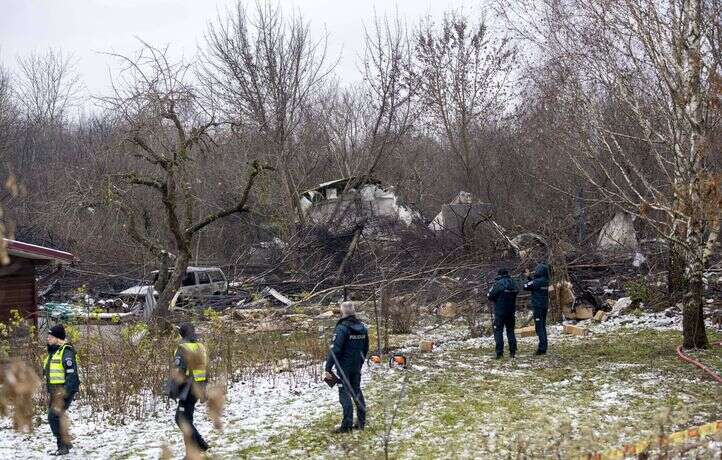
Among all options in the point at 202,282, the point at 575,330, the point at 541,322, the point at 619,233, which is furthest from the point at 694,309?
the point at 202,282

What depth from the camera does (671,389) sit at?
414 inches

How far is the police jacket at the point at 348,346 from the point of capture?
8930 mm

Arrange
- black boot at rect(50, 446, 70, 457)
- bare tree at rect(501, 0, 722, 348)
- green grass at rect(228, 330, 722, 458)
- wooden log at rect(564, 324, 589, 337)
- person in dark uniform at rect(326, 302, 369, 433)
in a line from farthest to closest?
wooden log at rect(564, 324, 589, 337) < bare tree at rect(501, 0, 722, 348) < person in dark uniform at rect(326, 302, 369, 433) < black boot at rect(50, 446, 70, 457) < green grass at rect(228, 330, 722, 458)

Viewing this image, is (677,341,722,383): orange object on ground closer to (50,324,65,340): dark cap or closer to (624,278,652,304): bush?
(624,278,652,304): bush

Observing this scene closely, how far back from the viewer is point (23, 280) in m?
19.1

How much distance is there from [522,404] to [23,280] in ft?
45.6

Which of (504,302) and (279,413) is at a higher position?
(504,302)

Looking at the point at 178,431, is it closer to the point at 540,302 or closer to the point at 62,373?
the point at 62,373

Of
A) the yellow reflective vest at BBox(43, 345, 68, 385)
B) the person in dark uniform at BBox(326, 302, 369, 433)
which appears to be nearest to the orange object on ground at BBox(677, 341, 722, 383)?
the person in dark uniform at BBox(326, 302, 369, 433)

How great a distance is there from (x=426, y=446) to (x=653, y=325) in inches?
400

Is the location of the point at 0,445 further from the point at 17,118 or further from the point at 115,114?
the point at 17,118

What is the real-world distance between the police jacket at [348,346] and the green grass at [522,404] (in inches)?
32.2

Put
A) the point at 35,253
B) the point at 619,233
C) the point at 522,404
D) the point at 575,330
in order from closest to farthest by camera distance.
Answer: the point at 522,404 → the point at 575,330 → the point at 35,253 → the point at 619,233

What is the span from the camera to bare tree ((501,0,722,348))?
1222 cm
